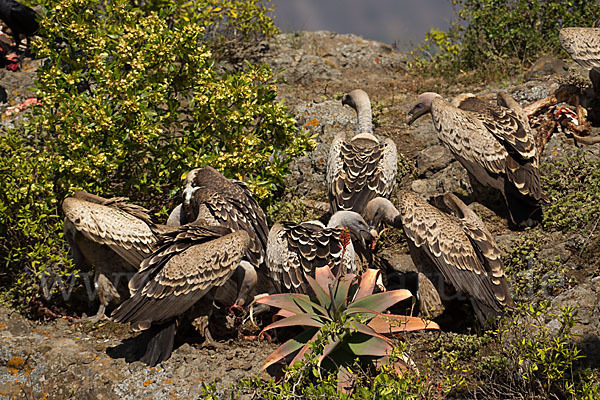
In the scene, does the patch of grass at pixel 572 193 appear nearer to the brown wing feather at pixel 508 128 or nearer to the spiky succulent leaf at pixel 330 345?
the brown wing feather at pixel 508 128

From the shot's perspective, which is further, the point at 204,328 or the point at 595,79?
the point at 595,79

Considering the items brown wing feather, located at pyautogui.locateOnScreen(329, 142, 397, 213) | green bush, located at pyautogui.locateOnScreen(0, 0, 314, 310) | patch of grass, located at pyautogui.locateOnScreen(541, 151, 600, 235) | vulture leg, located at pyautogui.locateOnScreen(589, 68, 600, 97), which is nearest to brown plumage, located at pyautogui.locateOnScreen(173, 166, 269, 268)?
green bush, located at pyautogui.locateOnScreen(0, 0, 314, 310)

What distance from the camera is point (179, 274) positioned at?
4973mm

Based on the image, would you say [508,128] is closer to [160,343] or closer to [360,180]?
[360,180]

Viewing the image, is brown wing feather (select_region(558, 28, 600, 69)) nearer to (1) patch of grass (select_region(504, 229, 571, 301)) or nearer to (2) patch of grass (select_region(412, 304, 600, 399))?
(1) patch of grass (select_region(504, 229, 571, 301))

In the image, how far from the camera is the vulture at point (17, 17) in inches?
406

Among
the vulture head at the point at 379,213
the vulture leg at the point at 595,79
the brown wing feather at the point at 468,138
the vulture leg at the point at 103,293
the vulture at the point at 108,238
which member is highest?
the vulture leg at the point at 595,79

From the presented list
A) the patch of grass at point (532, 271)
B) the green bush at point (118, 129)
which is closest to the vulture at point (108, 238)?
the green bush at point (118, 129)

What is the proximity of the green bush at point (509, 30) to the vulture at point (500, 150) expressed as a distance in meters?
4.21

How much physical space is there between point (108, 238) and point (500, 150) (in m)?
4.59

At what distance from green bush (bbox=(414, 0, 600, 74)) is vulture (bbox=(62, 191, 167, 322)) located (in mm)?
7960

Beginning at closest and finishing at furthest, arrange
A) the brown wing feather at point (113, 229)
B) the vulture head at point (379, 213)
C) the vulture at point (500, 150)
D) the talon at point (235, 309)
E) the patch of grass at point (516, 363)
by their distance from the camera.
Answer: the patch of grass at point (516, 363) < the brown wing feather at point (113, 229) < the talon at point (235, 309) < the vulture head at point (379, 213) < the vulture at point (500, 150)

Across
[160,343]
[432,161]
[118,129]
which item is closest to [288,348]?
[160,343]

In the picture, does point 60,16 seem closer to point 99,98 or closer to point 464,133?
point 99,98
